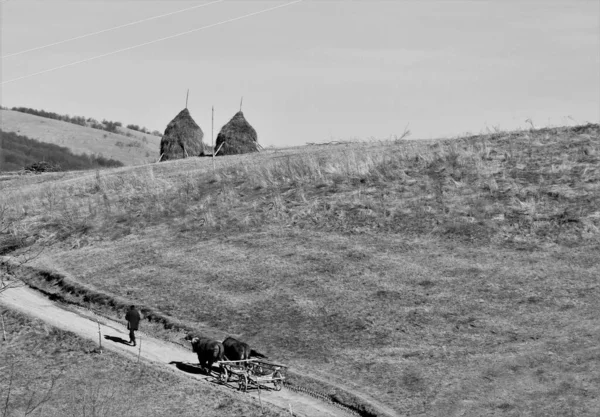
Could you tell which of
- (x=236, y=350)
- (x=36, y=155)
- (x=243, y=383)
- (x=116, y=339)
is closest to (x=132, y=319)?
(x=116, y=339)

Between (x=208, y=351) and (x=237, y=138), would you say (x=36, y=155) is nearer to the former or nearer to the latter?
(x=237, y=138)

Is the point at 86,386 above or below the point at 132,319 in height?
below

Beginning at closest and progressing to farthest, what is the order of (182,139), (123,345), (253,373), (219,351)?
(253,373) → (219,351) → (123,345) → (182,139)

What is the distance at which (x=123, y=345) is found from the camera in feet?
106

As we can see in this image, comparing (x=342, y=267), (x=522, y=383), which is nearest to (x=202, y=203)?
(x=342, y=267)

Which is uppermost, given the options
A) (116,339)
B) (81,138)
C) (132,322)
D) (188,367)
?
(81,138)

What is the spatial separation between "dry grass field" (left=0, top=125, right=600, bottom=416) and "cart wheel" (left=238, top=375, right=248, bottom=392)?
191cm

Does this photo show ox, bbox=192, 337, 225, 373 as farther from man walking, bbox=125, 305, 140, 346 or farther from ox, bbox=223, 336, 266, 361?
man walking, bbox=125, 305, 140, 346

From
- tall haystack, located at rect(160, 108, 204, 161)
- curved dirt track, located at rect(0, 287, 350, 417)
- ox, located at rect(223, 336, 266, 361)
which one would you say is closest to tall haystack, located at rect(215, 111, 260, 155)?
tall haystack, located at rect(160, 108, 204, 161)

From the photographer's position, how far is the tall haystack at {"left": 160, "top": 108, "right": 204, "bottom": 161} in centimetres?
6581

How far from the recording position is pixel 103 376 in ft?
97.8

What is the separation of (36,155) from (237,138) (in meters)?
48.1

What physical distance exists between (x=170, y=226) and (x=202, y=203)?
2598mm

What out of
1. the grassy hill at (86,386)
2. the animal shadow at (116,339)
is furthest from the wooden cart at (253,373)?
the animal shadow at (116,339)
